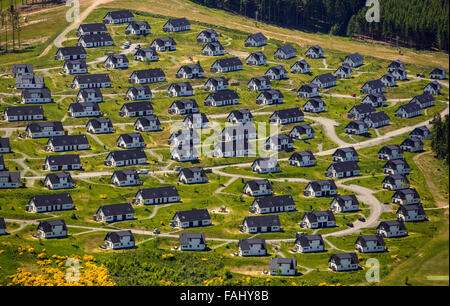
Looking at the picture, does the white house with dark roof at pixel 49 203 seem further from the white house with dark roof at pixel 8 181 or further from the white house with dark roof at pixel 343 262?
the white house with dark roof at pixel 343 262

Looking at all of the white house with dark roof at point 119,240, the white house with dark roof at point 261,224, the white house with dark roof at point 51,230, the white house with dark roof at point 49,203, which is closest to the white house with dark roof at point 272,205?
the white house with dark roof at point 261,224

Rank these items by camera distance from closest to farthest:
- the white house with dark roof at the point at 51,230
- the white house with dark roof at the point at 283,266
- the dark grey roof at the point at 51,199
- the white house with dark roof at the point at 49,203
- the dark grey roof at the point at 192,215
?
1. the white house with dark roof at the point at 283,266
2. the white house with dark roof at the point at 51,230
3. the dark grey roof at the point at 192,215
4. the white house with dark roof at the point at 49,203
5. the dark grey roof at the point at 51,199

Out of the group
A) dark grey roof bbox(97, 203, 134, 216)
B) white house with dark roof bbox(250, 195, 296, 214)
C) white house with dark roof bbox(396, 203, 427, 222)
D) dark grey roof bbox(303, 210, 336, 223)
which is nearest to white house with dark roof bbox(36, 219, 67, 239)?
dark grey roof bbox(97, 203, 134, 216)

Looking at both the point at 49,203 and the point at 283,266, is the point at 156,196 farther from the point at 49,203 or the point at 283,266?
the point at 283,266

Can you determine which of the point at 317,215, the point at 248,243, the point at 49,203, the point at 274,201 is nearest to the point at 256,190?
the point at 274,201

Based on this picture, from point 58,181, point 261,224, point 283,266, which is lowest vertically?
point 283,266
